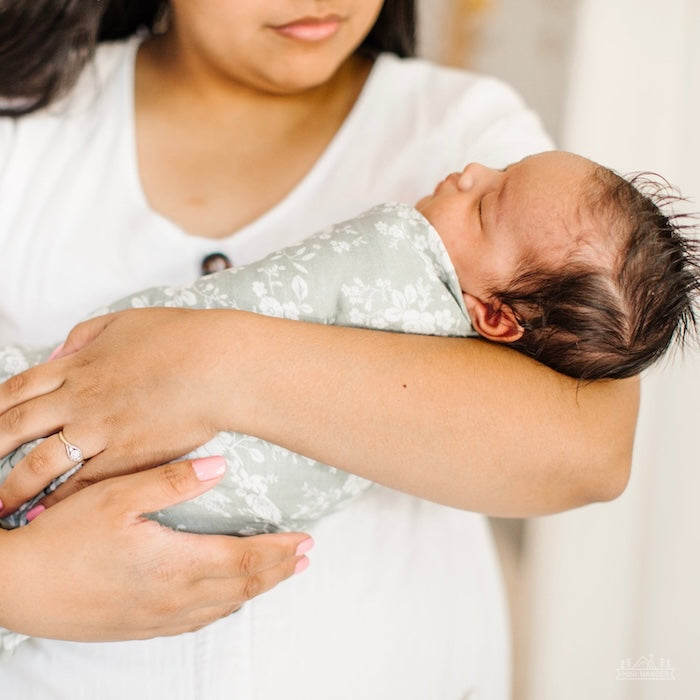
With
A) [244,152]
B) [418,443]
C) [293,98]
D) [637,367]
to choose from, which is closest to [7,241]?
[244,152]

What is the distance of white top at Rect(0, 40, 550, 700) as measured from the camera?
1.10 metres

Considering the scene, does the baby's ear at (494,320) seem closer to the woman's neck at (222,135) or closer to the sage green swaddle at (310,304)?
the sage green swaddle at (310,304)

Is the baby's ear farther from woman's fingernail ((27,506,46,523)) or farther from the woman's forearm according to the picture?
woman's fingernail ((27,506,46,523))

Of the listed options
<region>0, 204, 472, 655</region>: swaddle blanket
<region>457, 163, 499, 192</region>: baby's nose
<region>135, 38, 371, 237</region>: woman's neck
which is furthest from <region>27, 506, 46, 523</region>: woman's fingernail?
<region>457, 163, 499, 192</region>: baby's nose

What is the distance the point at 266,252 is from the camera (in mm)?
1319

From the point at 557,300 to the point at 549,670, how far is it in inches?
37.5

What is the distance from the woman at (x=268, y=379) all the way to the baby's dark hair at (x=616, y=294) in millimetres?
51

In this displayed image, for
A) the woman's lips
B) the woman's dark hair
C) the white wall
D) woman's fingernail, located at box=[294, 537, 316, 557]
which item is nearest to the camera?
woman's fingernail, located at box=[294, 537, 316, 557]

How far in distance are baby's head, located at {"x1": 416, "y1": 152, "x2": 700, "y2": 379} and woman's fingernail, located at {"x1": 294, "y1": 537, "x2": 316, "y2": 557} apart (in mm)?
327

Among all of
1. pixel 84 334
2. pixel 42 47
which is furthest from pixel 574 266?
pixel 42 47

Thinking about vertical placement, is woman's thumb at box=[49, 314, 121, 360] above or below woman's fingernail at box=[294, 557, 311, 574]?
above

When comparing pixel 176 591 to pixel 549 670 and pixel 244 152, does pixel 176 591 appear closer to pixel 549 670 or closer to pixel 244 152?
pixel 244 152

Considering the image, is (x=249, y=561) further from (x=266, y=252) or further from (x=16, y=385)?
(x=266, y=252)

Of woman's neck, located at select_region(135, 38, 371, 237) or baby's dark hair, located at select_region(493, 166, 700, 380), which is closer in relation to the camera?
baby's dark hair, located at select_region(493, 166, 700, 380)
